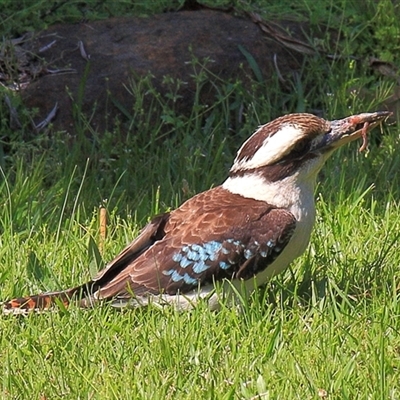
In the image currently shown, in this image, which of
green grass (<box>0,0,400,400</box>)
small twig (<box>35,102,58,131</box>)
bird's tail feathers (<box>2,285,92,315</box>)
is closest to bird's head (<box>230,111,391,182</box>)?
green grass (<box>0,0,400,400</box>)

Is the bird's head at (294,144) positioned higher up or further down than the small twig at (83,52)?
higher up

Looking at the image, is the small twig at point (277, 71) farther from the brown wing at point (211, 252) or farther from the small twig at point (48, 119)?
the brown wing at point (211, 252)

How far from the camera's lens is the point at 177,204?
21.9ft

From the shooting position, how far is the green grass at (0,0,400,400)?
4.48 m

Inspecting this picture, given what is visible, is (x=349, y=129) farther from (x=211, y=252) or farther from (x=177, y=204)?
(x=177, y=204)

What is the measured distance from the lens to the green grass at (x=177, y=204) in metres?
4.48

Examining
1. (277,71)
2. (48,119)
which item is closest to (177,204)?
(48,119)

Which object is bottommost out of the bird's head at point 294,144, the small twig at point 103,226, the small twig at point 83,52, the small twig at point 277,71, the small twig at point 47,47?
the small twig at point 277,71

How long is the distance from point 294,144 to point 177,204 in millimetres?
1608

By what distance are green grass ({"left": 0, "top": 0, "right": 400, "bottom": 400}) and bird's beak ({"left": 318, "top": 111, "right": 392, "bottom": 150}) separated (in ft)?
2.26

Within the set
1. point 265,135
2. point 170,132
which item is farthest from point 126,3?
point 265,135

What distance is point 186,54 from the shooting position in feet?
27.3

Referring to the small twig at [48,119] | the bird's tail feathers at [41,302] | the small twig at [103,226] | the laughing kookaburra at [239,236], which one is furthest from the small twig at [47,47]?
the bird's tail feathers at [41,302]

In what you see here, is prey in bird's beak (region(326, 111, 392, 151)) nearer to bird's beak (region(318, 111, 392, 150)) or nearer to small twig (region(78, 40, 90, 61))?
bird's beak (region(318, 111, 392, 150))
